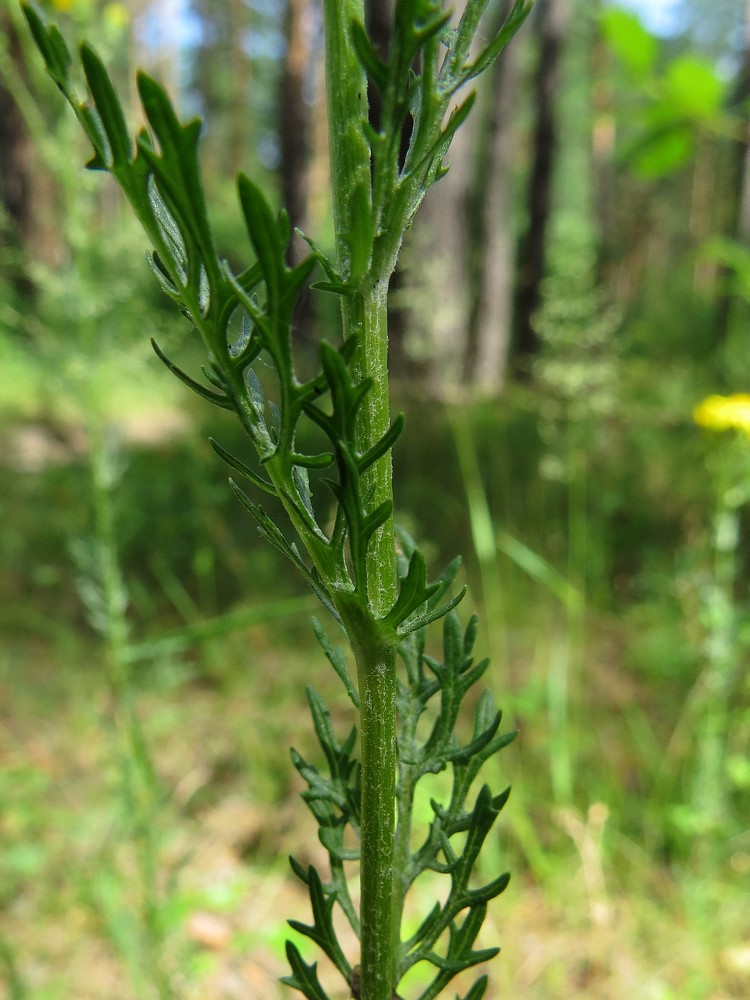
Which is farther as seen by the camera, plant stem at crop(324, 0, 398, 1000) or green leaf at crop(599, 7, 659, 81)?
green leaf at crop(599, 7, 659, 81)

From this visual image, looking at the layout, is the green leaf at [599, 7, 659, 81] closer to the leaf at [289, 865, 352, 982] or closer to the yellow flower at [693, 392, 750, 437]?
the yellow flower at [693, 392, 750, 437]

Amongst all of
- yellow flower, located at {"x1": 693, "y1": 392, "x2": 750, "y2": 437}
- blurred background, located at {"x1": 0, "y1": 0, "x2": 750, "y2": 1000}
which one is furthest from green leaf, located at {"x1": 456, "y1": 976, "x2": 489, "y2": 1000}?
yellow flower, located at {"x1": 693, "y1": 392, "x2": 750, "y2": 437}

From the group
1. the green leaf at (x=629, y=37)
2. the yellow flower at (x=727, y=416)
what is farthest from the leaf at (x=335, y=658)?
the yellow flower at (x=727, y=416)

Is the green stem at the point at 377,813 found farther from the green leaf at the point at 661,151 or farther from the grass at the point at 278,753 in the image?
the green leaf at the point at 661,151

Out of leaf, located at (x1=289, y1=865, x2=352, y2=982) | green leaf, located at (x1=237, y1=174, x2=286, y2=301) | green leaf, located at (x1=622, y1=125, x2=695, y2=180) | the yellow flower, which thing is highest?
the yellow flower

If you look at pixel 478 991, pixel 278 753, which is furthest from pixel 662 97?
pixel 278 753

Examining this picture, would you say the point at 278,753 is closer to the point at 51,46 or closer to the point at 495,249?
the point at 51,46

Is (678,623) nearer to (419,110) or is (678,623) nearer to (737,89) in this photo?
(737,89)

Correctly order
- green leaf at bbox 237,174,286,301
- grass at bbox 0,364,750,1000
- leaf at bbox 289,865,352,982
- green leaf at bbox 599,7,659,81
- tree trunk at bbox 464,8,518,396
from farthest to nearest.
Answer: tree trunk at bbox 464,8,518,396
grass at bbox 0,364,750,1000
green leaf at bbox 599,7,659,81
leaf at bbox 289,865,352,982
green leaf at bbox 237,174,286,301
